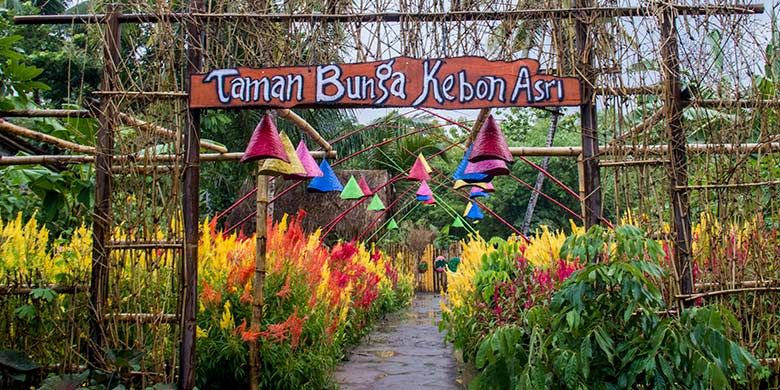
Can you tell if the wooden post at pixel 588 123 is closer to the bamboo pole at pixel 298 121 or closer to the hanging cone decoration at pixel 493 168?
the hanging cone decoration at pixel 493 168

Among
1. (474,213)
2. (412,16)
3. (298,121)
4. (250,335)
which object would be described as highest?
(412,16)

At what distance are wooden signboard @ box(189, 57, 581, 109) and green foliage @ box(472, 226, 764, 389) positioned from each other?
3.18ft

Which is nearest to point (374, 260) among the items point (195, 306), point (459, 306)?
point (459, 306)

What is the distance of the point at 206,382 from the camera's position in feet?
15.9

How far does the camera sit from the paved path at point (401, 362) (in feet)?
19.5

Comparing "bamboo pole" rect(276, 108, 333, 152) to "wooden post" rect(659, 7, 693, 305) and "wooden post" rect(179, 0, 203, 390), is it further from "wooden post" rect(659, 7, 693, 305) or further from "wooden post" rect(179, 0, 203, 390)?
"wooden post" rect(659, 7, 693, 305)

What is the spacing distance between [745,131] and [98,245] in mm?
3771

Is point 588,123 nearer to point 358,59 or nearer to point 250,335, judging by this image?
point 358,59

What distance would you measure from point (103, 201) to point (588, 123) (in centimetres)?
292

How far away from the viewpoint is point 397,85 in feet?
12.8

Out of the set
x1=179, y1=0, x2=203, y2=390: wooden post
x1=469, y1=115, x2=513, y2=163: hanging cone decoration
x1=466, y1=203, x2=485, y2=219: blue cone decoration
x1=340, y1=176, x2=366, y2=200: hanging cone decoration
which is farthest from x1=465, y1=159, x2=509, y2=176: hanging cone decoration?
x1=466, y1=203, x2=485, y2=219: blue cone decoration

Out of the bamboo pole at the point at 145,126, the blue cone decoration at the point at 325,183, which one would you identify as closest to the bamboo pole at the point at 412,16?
the bamboo pole at the point at 145,126

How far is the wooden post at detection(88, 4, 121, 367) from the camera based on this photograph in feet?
12.9

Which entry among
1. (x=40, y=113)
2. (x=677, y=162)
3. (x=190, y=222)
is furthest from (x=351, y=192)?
(x=677, y=162)
